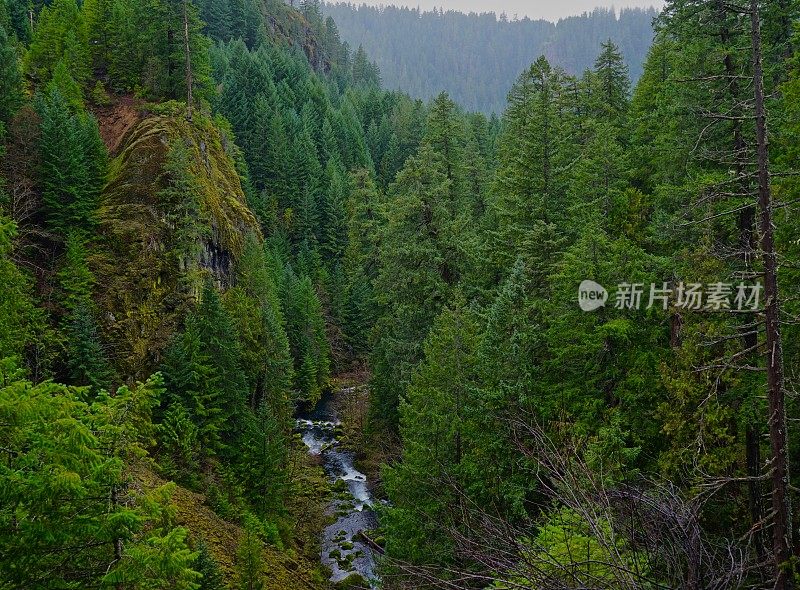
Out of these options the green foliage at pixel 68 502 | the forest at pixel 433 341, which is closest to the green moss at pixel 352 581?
the forest at pixel 433 341

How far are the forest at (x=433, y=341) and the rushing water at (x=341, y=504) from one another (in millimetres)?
245

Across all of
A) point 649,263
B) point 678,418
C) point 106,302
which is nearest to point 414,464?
point 678,418

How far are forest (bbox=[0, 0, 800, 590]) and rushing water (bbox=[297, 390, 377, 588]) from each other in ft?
0.80

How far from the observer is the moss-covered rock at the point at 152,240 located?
27188 mm

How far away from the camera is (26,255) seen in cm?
2655

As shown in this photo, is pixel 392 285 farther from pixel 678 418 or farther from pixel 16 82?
pixel 16 82

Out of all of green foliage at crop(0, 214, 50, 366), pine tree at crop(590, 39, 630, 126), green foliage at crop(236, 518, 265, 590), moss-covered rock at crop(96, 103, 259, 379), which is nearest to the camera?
green foliage at crop(236, 518, 265, 590)

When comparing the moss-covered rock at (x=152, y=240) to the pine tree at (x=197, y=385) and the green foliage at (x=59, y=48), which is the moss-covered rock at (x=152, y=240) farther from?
the green foliage at (x=59, y=48)

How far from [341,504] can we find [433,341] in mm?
15974

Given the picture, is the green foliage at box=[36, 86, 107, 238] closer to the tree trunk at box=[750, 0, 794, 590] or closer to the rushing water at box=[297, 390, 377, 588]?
the rushing water at box=[297, 390, 377, 588]

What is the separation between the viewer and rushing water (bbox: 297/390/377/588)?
2642 cm

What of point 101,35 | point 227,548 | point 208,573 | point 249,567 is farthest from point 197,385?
point 101,35

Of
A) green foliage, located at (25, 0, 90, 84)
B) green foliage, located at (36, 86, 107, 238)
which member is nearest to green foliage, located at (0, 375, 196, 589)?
green foliage, located at (36, 86, 107, 238)

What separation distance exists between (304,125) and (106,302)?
2155 inches
